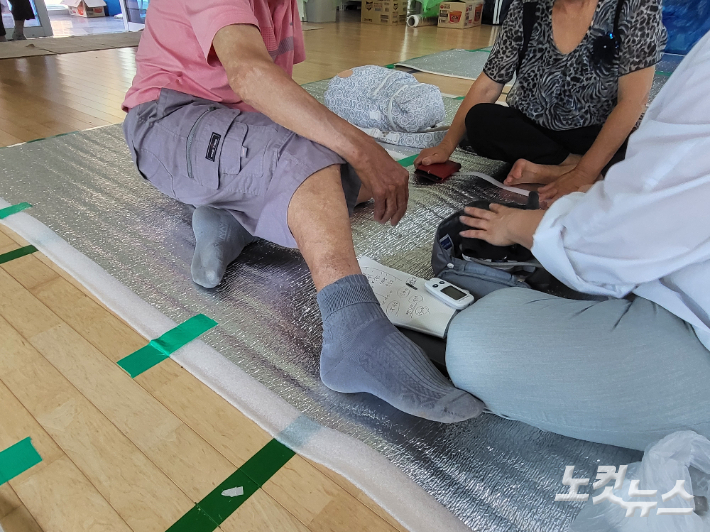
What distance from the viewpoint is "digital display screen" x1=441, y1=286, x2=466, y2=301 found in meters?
0.82

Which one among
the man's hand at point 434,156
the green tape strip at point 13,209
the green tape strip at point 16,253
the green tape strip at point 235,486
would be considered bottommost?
the green tape strip at point 235,486

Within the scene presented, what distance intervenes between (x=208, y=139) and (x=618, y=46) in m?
0.97

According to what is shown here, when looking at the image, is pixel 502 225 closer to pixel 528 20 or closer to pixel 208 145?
pixel 208 145

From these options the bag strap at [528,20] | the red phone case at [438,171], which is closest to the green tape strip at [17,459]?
the red phone case at [438,171]

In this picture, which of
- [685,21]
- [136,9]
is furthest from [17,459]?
[136,9]

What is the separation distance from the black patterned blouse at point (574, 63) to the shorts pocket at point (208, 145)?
835mm

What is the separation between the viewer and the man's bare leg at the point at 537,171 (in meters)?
1.34

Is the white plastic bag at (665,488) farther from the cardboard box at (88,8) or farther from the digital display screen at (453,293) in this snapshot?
the cardboard box at (88,8)

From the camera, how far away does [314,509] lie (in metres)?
0.60

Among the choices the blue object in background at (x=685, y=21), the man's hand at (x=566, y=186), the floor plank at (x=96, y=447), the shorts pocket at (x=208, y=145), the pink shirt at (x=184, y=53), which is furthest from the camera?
the blue object in background at (x=685, y=21)

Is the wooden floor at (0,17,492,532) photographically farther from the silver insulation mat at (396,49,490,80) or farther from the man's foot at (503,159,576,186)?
the silver insulation mat at (396,49,490,80)

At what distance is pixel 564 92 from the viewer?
1.29 metres

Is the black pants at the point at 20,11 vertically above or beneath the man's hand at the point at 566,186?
above

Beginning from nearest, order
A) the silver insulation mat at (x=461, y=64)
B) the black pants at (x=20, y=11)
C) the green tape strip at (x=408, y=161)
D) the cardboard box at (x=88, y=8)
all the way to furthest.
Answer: the green tape strip at (x=408, y=161), the silver insulation mat at (x=461, y=64), the black pants at (x=20, y=11), the cardboard box at (x=88, y=8)
